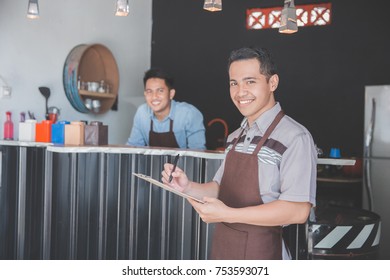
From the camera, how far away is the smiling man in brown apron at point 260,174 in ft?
4.87

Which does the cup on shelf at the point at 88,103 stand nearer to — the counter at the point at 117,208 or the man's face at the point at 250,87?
the counter at the point at 117,208

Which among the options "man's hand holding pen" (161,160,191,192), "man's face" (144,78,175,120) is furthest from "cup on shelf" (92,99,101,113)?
"man's hand holding pen" (161,160,191,192)

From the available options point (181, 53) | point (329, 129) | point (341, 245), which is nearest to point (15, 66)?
point (181, 53)

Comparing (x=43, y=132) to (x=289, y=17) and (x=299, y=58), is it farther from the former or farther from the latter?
(x=299, y=58)

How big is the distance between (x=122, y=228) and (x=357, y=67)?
11.4 ft

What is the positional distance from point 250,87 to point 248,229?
48 cm

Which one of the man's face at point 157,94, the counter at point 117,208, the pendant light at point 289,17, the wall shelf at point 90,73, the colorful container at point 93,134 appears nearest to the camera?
Result: the counter at point 117,208

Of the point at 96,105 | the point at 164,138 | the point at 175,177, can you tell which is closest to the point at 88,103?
the point at 96,105

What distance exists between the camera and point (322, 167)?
500 centimetres

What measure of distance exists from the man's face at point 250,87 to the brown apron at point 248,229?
0.08m

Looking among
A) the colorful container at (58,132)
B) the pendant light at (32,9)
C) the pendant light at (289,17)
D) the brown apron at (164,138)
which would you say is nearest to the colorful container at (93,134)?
the colorful container at (58,132)

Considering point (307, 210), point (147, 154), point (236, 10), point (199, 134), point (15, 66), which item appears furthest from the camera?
point (236, 10)
